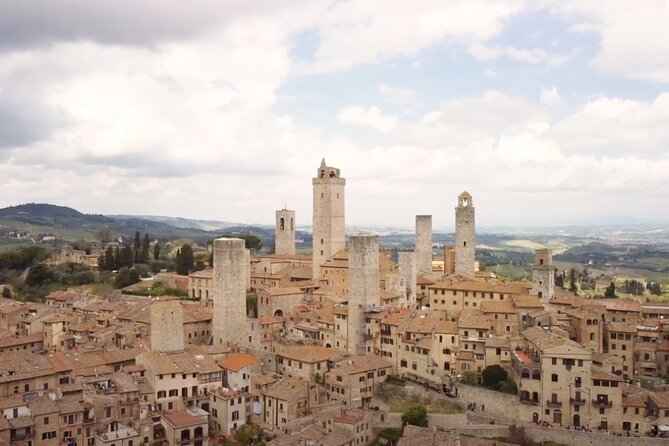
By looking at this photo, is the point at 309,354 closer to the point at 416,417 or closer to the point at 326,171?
the point at 416,417

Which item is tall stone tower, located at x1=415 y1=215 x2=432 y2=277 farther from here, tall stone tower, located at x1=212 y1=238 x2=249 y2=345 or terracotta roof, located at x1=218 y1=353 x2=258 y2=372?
terracotta roof, located at x1=218 y1=353 x2=258 y2=372

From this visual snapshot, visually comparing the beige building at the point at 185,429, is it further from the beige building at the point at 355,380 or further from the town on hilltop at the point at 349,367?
the beige building at the point at 355,380

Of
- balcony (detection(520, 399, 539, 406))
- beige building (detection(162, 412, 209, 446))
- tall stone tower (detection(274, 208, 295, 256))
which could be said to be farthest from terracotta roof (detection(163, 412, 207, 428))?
tall stone tower (detection(274, 208, 295, 256))

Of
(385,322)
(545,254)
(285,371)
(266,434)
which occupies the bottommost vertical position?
(266,434)

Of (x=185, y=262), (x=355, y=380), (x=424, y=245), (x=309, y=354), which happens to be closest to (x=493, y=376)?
(x=355, y=380)

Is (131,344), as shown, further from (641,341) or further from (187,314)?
(641,341)

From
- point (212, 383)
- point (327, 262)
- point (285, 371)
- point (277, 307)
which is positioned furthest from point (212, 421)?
point (327, 262)
